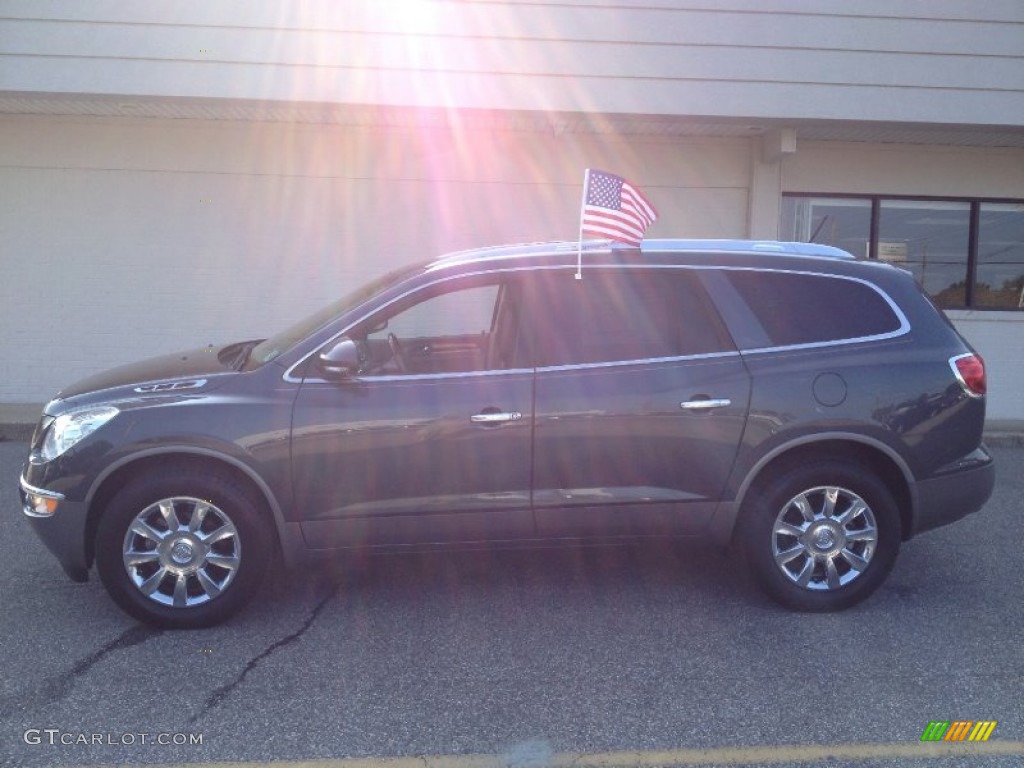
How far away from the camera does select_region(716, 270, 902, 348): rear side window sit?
432cm

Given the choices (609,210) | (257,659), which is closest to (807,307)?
(609,210)

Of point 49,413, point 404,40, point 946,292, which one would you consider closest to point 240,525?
point 49,413

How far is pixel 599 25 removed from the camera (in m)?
8.04

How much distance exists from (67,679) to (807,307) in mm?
3979

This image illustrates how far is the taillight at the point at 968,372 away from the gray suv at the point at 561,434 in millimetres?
14

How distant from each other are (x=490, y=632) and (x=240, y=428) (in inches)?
62.0

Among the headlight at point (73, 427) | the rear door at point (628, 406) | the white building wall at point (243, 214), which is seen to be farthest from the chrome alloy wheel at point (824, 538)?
the white building wall at point (243, 214)

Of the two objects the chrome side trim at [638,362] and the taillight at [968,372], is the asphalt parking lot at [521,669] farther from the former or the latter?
the taillight at [968,372]

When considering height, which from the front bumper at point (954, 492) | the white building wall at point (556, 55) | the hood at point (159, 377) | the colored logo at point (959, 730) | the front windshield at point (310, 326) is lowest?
the colored logo at point (959, 730)

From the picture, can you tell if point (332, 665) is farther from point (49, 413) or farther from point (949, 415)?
point (949, 415)

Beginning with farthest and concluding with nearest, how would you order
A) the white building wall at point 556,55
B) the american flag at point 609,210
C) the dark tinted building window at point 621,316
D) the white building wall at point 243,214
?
the white building wall at point 243,214, the white building wall at point 556,55, the american flag at point 609,210, the dark tinted building window at point 621,316

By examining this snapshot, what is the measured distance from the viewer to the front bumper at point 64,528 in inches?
157

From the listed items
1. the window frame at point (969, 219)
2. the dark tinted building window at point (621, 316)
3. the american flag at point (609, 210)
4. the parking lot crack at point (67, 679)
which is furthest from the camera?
the window frame at point (969, 219)

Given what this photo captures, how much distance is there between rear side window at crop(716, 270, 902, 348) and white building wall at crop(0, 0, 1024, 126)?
171 inches
